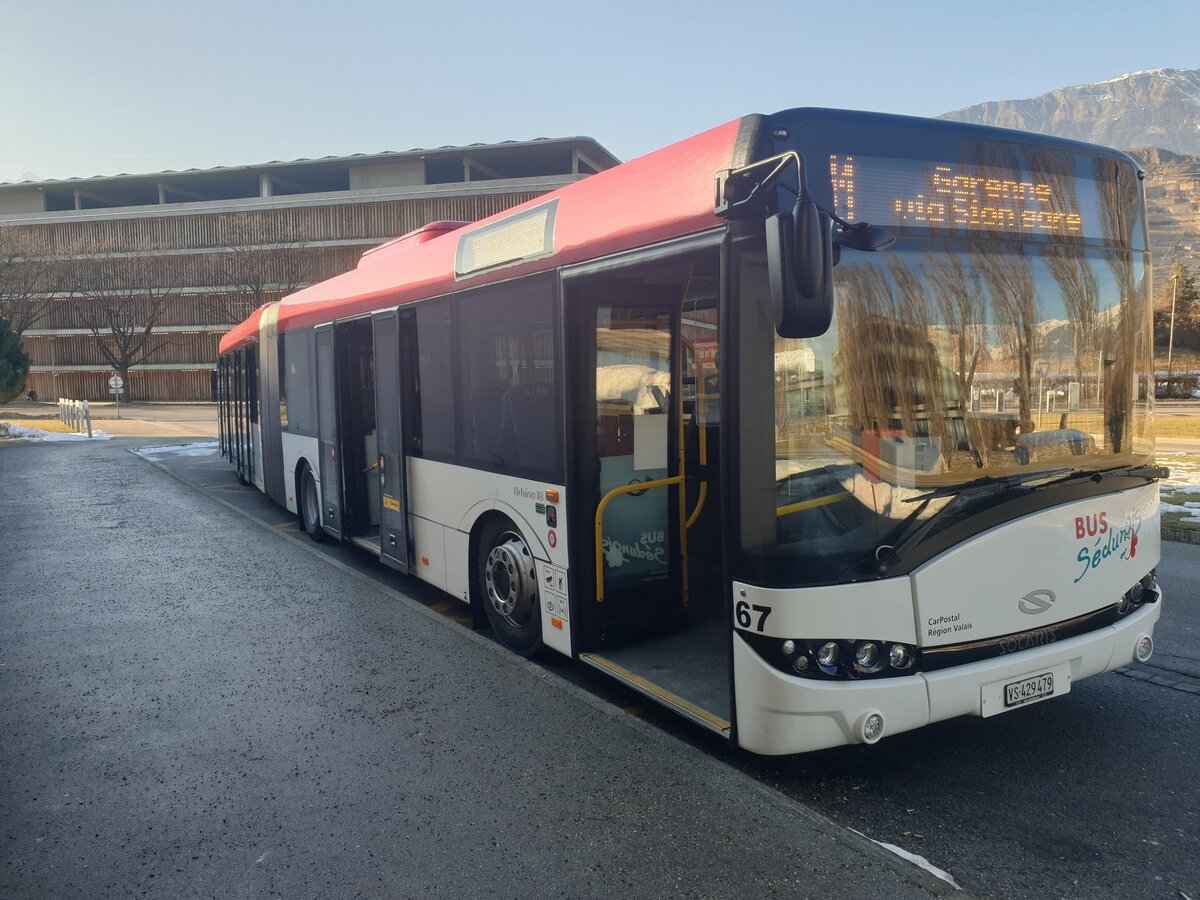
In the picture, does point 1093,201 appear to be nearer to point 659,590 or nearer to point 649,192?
point 649,192

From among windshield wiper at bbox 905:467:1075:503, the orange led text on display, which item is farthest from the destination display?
windshield wiper at bbox 905:467:1075:503

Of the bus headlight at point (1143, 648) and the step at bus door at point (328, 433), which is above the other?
the step at bus door at point (328, 433)

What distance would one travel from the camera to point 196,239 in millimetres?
58875

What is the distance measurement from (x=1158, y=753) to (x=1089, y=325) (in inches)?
85.9

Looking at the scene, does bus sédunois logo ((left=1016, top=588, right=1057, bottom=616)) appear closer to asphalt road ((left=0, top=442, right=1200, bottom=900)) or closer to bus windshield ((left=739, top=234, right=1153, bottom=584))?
bus windshield ((left=739, top=234, right=1153, bottom=584))

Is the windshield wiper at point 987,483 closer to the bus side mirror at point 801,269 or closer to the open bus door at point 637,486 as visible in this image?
the bus side mirror at point 801,269

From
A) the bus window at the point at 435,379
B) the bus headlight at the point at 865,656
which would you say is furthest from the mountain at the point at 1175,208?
the bus headlight at the point at 865,656

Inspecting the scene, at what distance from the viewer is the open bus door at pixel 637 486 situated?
5109mm

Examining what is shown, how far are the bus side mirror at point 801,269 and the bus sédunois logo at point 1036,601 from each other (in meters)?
1.70

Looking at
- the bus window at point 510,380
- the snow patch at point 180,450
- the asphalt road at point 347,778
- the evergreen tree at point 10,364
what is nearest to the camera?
the asphalt road at point 347,778

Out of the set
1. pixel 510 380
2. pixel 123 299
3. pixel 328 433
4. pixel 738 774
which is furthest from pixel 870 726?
pixel 123 299

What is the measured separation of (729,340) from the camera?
3656 millimetres

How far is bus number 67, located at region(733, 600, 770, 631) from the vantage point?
12.0 feet

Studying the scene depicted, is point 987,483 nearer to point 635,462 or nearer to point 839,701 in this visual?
point 839,701
